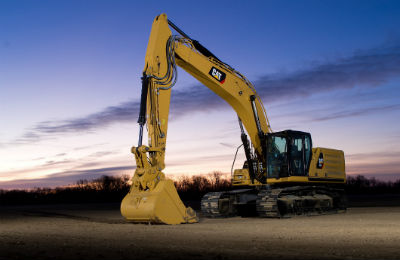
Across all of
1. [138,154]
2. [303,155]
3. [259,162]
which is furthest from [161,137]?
[303,155]

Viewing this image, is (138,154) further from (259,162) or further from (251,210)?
(251,210)

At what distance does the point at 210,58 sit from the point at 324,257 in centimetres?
1012

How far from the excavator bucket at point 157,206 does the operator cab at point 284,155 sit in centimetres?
476

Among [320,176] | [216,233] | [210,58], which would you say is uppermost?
[210,58]

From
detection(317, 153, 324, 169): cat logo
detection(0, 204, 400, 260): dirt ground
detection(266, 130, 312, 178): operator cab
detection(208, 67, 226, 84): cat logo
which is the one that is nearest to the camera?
detection(0, 204, 400, 260): dirt ground

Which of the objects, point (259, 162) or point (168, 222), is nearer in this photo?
point (168, 222)

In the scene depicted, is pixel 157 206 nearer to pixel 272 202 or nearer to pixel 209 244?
pixel 209 244

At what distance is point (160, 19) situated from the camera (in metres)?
14.4

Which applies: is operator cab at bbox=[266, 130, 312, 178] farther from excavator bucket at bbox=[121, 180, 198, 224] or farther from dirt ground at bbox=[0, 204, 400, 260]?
excavator bucket at bbox=[121, 180, 198, 224]

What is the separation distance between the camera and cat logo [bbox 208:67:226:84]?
15.8m

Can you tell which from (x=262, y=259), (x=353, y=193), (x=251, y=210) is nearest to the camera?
(x=262, y=259)

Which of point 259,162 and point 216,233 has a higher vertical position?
point 259,162

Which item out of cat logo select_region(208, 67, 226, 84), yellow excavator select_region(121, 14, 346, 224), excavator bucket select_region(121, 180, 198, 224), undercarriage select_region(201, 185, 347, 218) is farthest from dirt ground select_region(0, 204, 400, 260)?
cat logo select_region(208, 67, 226, 84)

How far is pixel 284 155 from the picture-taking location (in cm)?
1667
